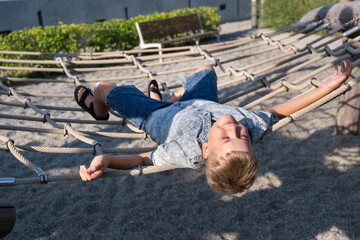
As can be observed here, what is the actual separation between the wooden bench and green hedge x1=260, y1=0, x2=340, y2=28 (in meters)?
1.67

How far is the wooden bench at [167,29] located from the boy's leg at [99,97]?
13.9 ft

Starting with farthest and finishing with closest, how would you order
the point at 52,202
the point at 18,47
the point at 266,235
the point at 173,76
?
the point at 18,47 → the point at 173,76 → the point at 52,202 → the point at 266,235

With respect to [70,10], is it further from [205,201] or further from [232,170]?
[232,170]

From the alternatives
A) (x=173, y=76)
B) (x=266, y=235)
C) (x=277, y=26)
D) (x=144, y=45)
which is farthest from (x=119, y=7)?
(x=266, y=235)

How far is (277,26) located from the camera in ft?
28.4

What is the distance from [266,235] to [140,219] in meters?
0.73

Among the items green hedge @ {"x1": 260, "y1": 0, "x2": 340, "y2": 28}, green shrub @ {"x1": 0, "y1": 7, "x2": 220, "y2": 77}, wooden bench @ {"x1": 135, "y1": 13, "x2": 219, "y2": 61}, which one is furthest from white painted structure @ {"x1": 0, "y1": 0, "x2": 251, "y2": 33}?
green hedge @ {"x1": 260, "y1": 0, "x2": 340, "y2": 28}

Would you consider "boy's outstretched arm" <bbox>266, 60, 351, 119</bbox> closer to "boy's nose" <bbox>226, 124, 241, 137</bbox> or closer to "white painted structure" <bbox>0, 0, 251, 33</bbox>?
"boy's nose" <bbox>226, 124, 241, 137</bbox>

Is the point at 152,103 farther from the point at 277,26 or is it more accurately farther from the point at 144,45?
the point at 277,26

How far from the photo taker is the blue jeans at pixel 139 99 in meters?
2.04

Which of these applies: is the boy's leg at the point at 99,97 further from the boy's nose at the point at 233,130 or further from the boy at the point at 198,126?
the boy's nose at the point at 233,130

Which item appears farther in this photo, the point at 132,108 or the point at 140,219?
the point at 140,219

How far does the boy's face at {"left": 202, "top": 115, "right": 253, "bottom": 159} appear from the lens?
1.48 metres

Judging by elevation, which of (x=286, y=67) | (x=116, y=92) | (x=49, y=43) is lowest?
(x=286, y=67)
